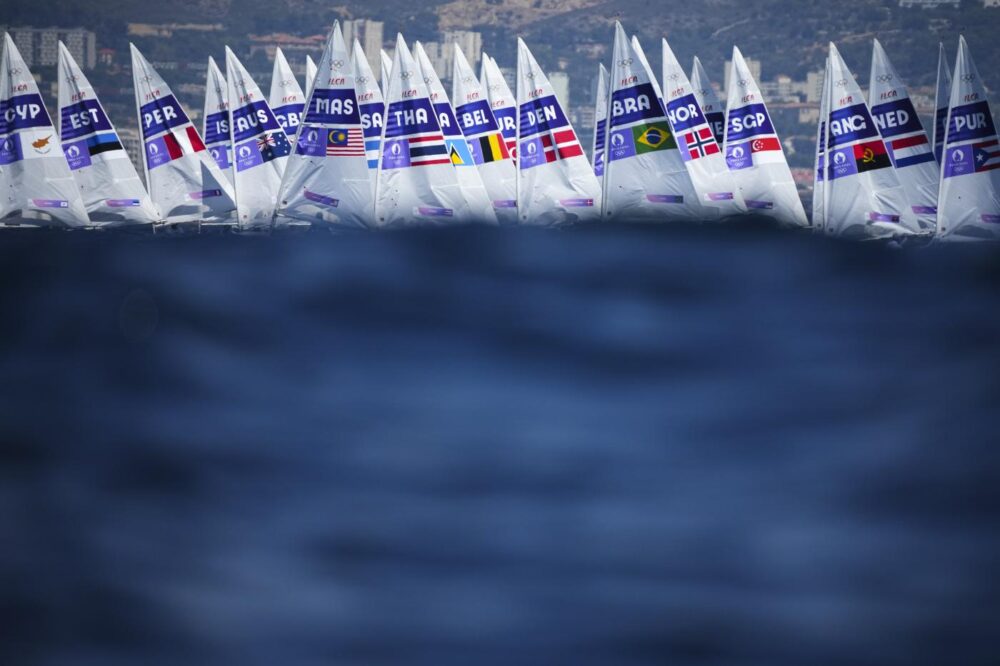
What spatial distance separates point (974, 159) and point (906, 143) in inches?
147

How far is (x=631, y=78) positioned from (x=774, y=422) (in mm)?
29145

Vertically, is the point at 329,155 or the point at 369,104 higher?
the point at 369,104

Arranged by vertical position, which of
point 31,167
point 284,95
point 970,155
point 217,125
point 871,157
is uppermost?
point 284,95

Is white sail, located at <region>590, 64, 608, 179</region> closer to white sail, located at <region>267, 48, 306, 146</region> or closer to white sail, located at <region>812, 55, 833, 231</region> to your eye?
white sail, located at <region>812, 55, 833, 231</region>

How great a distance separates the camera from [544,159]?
132 ft

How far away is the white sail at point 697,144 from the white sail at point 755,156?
2.28 ft

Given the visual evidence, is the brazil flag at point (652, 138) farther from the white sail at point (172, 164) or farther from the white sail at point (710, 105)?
the white sail at point (172, 164)

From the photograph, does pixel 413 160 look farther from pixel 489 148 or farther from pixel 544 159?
pixel 544 159

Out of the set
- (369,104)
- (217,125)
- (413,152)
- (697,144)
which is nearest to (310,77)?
(217,125)

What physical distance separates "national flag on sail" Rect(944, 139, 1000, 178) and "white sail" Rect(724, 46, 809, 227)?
628 centimetres

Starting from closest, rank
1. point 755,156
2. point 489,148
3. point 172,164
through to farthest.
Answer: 1. point 489,148
2. point 172,164
3. point 755,156

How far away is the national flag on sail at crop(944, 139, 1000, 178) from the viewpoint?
3588cm

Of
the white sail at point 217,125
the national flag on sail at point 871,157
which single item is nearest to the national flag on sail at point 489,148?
the white sail at point 217,125

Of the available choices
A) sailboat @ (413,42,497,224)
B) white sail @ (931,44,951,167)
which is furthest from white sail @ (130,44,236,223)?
white sail @ (931,44,951,167)
